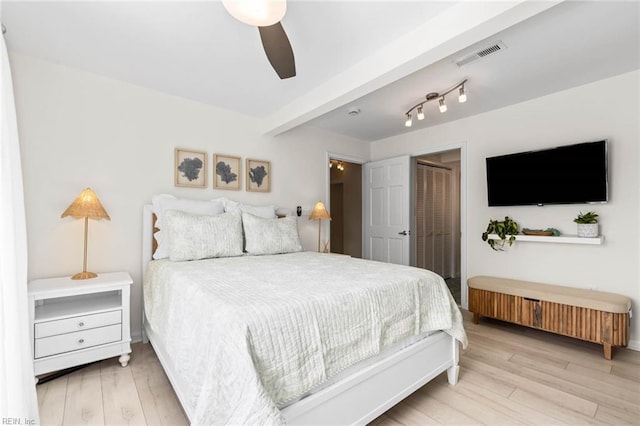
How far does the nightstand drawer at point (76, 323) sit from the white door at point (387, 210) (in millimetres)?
3486

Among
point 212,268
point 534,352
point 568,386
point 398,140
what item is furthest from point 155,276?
point 398,140

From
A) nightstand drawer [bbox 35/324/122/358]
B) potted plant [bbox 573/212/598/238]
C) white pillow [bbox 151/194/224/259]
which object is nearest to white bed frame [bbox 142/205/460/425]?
nightstand drawer [bbox 35/324/122/358]

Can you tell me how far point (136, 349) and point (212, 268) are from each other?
1.28 meters

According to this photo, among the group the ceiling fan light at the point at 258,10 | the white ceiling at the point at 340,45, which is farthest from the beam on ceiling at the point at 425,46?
the ceiling fan light at the point at 258,10

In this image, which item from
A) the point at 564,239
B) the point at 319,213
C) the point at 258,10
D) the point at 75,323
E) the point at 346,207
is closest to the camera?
the point at 258,10

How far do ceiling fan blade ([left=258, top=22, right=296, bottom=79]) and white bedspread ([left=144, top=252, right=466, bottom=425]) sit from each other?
1.28 meters

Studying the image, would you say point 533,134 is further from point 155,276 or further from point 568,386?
point 155,276

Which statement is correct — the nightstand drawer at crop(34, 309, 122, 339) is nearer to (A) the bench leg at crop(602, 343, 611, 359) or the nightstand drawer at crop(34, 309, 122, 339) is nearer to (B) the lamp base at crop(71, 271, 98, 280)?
(B) the lamp base at crop(71, 271, 98, 280)

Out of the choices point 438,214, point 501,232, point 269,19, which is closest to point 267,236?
point 269,19

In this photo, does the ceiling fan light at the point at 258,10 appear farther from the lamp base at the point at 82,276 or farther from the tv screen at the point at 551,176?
the tv screen at the point at 551,176

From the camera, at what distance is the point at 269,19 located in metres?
1.43

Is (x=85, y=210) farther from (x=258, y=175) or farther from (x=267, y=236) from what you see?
(x=258, y=175)

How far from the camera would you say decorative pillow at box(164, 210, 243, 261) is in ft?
8.27

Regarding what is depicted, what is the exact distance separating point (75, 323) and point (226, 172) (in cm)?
194
